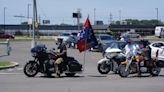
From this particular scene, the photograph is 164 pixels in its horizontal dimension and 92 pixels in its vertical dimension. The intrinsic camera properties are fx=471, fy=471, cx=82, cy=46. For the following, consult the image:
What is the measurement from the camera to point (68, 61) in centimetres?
2072

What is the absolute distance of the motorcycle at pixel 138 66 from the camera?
68.4 ft

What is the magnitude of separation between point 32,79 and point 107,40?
27.5 metres

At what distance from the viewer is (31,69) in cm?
2028

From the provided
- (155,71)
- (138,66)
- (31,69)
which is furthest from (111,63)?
(31,69)

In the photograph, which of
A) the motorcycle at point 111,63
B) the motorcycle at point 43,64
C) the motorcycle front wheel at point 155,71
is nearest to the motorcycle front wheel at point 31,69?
the motorcycle at point 43,64

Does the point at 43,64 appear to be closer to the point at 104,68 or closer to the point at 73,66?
the point at 73,66

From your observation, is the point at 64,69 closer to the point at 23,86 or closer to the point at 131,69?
the point at 131,69

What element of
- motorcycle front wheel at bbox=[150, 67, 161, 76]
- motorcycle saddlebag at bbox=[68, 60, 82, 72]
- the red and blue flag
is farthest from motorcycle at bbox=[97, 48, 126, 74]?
the red and blue flag

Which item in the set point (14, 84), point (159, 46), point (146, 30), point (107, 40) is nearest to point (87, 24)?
point (14, 84)

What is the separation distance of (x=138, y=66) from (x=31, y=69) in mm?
4780

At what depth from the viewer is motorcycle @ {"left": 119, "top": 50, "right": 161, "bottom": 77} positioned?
20.9m

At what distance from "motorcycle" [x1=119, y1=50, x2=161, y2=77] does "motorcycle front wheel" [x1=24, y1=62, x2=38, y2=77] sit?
3738mm

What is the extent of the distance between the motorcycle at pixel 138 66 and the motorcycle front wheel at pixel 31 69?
3738 mm

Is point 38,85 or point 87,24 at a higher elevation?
point 87,24
